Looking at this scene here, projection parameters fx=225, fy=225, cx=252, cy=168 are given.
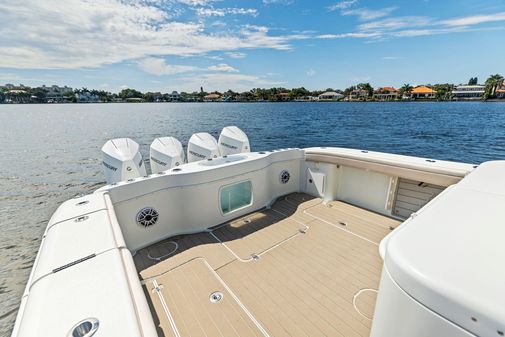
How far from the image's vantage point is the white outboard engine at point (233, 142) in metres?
7.11

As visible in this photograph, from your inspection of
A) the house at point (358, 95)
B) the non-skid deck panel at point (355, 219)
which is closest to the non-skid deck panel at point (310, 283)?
the non-skid deck panel at point (355, 219)

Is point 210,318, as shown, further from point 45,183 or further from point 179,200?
point 45,183

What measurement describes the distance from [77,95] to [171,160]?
122 metres

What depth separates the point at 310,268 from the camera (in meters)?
2.88

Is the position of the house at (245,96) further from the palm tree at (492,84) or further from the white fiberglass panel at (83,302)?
the white fiberglass panel at (83,302)

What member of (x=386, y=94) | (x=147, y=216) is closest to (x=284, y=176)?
(x=147, y=216)

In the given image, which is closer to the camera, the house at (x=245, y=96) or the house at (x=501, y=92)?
the house at (x=501, y=92)

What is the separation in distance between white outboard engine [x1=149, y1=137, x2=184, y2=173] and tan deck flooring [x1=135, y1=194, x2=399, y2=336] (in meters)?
3.00

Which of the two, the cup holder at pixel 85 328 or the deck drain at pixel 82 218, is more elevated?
the cup holder at pixel 85 328

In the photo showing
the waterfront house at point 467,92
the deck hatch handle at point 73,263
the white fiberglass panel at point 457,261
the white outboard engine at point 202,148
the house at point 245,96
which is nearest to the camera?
the white fiberglass panel at point 457,261

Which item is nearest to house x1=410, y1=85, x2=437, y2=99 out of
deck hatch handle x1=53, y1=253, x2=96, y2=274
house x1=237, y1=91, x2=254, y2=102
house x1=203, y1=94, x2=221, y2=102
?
house x1=237, y1=91, x2=254, y2=102

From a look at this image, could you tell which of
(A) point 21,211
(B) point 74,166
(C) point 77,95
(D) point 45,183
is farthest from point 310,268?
(C) point 77,95

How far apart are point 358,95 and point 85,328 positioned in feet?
343

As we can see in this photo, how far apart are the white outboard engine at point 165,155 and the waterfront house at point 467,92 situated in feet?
331
